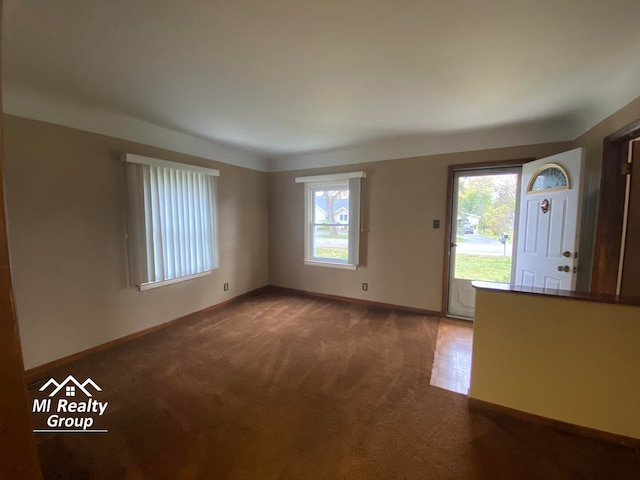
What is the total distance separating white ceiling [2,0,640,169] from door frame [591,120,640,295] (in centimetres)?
35

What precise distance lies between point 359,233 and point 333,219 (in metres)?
0.54

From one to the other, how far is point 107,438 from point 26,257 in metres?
1.65

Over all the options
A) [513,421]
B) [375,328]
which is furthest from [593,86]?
[375,328]

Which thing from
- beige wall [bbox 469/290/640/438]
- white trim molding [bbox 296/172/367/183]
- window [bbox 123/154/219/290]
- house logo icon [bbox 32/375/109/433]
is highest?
white trim molding [bbox 296/172/367/183]

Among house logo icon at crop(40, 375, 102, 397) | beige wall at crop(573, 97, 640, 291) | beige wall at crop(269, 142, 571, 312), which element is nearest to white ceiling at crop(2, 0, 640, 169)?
beige wall at crop(573, 97, 640, 291)

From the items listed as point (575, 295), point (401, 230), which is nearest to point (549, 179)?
point (575, 295)

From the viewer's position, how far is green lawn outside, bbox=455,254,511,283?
11.1ft

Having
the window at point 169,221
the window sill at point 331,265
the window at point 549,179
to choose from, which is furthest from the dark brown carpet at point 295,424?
the window at point 549,179

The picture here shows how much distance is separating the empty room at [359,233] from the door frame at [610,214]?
16mm

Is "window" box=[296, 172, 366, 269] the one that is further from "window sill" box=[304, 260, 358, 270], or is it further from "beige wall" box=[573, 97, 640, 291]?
"beige wall" box=[573, 97, 640, 291]

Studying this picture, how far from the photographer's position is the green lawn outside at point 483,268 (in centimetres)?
337

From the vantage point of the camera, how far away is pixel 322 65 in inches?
73.0

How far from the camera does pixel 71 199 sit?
2486 mm

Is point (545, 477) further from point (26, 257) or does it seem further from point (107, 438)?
point (26, 257)
